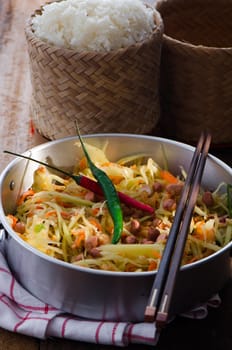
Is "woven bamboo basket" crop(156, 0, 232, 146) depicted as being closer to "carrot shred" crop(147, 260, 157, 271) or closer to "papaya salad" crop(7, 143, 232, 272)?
"papaya salad" crop(7, 143, 232, 272)

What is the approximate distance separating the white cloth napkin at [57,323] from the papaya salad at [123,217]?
95 mm

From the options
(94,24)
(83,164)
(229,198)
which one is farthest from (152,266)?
(94,24)

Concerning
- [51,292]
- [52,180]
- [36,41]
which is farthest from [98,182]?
[36,41]

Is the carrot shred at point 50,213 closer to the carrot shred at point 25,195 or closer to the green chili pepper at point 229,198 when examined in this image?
the carrot shred at point 25,195

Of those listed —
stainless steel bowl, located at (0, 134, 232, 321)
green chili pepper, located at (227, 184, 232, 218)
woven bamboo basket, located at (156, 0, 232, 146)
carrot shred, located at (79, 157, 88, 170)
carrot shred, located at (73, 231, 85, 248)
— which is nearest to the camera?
stainless steel bowl, located at (0, 134, 232, 321)

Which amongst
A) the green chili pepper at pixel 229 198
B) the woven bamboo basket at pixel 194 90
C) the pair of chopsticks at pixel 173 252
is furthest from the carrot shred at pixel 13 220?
the woven bamboo basket at pixel 194 90

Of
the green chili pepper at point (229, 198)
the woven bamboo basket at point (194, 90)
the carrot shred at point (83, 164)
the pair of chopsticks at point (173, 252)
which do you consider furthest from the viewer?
the woven bamboo basket at point (194, 90)

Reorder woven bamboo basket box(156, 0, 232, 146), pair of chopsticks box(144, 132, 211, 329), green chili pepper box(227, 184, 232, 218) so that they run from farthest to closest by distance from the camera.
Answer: woven bamboo basket box(156, 0, 232, 146)
green chili pepper box(227, 184, 232, 218)
pair of chopsticks box(144, 132, 211, 329)

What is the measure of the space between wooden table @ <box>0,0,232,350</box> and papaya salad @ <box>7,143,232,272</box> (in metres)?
0.12

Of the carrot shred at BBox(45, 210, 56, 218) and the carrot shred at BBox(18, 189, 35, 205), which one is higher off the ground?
the carrot shred at BBox(45, 210, 56, 218)

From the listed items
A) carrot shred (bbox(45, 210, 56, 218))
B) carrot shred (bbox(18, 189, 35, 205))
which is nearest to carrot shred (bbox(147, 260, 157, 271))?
carrot shred (bbox(45, 210, 56, 218))

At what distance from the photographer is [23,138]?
1.78m

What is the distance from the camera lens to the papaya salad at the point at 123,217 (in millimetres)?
1207

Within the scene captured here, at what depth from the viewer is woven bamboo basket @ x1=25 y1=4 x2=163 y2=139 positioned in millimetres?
1540
